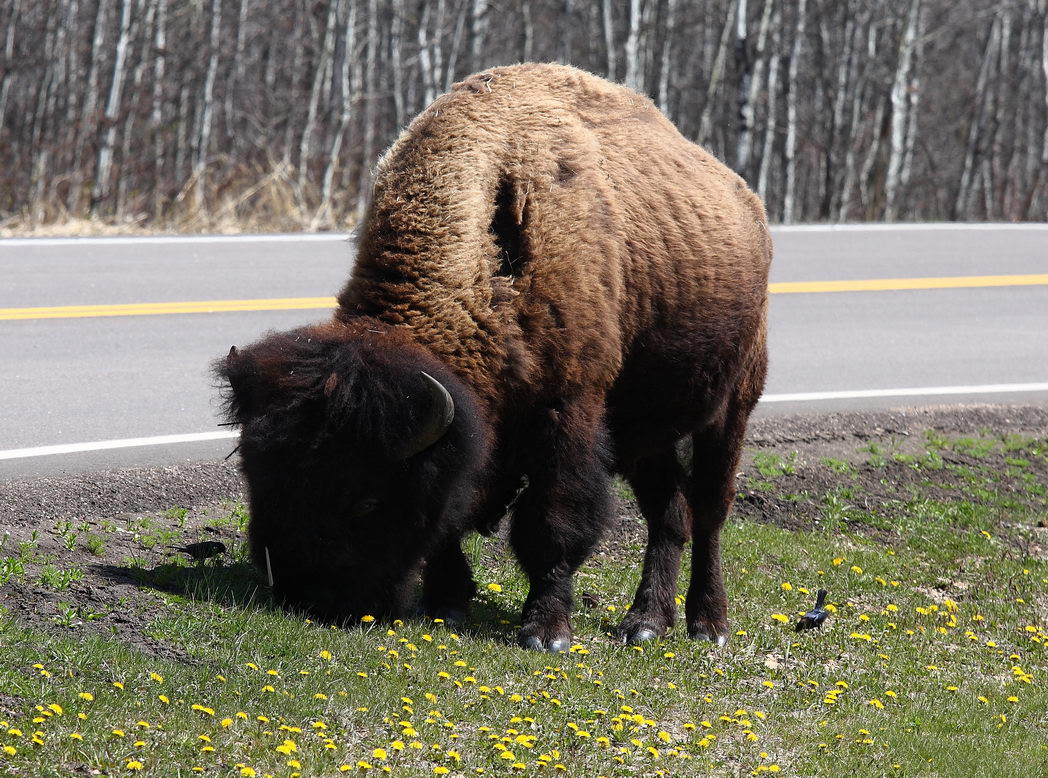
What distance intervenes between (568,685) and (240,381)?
1685 mm

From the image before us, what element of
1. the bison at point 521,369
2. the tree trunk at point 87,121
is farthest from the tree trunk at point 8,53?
the bison at point 521,369

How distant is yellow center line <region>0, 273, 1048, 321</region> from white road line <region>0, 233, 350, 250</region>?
5.26ft

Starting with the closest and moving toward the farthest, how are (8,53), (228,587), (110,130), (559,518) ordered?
(559,518) < (228,587) < (110,130) < (8,53)

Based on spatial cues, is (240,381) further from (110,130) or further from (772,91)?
(772,91)

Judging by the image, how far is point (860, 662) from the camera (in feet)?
19.0

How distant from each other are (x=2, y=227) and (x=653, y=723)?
1233 cm

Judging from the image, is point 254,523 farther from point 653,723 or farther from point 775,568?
point 775,568

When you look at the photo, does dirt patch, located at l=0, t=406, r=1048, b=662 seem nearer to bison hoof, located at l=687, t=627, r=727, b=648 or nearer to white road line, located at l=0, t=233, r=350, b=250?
bison hoof, located at l=687, t=627, r=727, b=648

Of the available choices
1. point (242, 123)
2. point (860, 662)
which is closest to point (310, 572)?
point (860, 662)

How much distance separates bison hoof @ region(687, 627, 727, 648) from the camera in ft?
19.5

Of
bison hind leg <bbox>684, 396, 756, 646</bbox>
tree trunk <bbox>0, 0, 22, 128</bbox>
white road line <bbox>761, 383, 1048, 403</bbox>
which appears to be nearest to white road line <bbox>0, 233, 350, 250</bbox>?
white road line <bbox>761, 383, 1048, 403</bbox>

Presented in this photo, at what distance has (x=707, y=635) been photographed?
5.99 m

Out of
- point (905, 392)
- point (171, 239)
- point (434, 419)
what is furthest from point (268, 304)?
point (434, 419)

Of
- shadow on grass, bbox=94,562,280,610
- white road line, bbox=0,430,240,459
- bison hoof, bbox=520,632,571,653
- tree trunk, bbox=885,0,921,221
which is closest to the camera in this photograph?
shadow on grass, bbox=94,562,280,610
